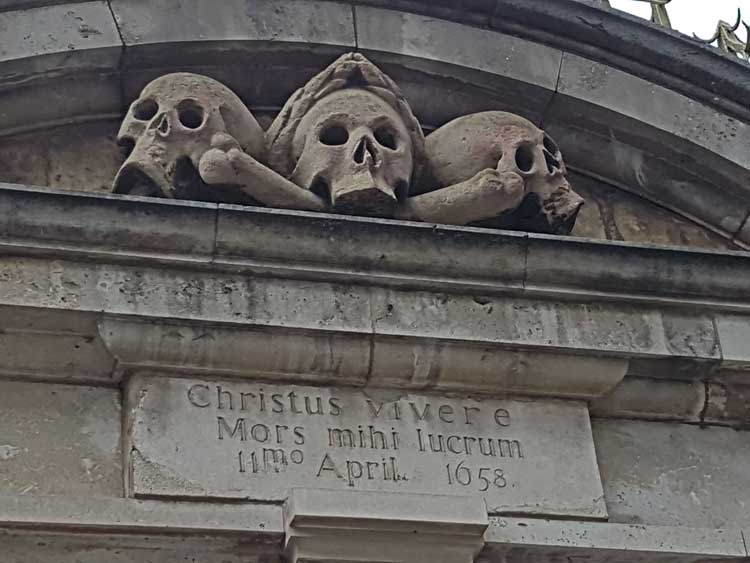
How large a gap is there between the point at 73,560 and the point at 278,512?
0.56 m

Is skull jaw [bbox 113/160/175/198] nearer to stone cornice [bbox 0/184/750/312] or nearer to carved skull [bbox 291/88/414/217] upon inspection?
stone cornice [bbox 0/184/750/312]

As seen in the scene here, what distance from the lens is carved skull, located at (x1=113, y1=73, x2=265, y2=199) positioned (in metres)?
4.84

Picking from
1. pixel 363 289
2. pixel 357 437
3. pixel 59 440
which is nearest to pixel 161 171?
pixel 363 289

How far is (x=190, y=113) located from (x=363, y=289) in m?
0.81

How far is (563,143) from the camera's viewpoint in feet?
18.7

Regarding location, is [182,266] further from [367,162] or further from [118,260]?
[367,162]

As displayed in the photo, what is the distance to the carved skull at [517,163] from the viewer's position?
514cm

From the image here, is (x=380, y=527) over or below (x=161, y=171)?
below

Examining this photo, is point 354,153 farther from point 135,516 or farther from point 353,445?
point 135,516

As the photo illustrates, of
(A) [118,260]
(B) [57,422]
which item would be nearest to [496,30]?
(A) [118,260]

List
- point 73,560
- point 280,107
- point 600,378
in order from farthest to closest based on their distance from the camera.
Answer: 1. point 280,107
2. point 600,378
3. point 73,560

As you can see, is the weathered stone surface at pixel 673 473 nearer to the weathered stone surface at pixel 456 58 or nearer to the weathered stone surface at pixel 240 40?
the weathered stone surface at pixel 456 58

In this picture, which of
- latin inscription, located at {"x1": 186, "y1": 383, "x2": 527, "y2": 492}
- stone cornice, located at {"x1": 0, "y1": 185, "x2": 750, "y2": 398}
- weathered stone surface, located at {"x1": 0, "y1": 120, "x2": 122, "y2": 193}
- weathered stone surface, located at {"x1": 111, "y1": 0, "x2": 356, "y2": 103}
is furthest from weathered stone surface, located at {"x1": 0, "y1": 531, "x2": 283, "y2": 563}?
weathered stone surface, located at {"x1": 111, "y1": 0, "x2": 356, "y2": 103}

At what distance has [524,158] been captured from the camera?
520cm
